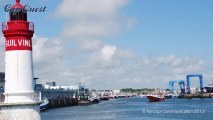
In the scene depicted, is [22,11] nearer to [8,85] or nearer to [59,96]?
[8,85]

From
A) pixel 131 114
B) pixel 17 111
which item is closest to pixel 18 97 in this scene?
pixel 17 111

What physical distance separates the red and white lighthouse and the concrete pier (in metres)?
0.16

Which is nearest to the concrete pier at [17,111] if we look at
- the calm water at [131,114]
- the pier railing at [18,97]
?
the pier railing at [18,97]

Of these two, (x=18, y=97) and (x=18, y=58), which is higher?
(x=18, y=58)

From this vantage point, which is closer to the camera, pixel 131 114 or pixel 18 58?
pixel 18 58

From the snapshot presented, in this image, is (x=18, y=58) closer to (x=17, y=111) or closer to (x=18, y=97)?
(x=18, y=97)

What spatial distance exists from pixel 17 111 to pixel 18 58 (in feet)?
5.50

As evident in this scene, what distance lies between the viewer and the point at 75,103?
15438 cm

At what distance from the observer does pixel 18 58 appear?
13.1 metres

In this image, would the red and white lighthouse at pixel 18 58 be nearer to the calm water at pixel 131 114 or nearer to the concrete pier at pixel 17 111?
the concrete pier at pixel 17 111

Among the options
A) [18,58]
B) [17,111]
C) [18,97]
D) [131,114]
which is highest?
[18,58]

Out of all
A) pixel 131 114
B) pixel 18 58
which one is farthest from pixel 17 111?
pixel 131 114

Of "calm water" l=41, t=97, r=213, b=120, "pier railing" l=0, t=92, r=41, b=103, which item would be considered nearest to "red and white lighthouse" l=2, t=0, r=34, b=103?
"pier railing" l=0, t=92, r=41, b=103

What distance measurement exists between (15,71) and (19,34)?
1233 millimetres
